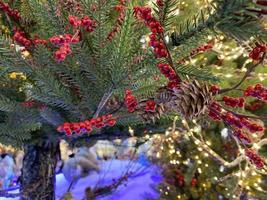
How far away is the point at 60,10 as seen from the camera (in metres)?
0.70

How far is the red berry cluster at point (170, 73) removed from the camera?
49cm

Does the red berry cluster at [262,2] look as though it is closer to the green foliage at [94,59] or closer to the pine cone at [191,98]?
the green foliage at [94,59]

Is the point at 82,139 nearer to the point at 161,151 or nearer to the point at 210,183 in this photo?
the point at 210,183

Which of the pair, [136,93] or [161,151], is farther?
[161,151]

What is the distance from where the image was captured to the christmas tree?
478 millimetres

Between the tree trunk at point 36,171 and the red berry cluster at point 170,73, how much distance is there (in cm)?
73

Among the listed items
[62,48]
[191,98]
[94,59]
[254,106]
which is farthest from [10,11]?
[254,106]

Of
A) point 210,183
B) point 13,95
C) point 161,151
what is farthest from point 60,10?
point 161,151

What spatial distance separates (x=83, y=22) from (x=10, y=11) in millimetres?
290

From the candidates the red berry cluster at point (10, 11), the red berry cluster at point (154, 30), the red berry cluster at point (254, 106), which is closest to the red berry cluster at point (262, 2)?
the red berry cluster at point (154, 30)

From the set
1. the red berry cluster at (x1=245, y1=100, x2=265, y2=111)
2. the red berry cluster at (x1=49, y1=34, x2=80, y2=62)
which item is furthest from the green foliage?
the red berry cluster at (x1=245, y1=100, x2=265, y2=111)

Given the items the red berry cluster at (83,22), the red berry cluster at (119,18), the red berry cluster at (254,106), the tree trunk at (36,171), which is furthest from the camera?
the red berry cluster at (254,106)

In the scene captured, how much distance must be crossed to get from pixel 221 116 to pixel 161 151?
178 centimetres

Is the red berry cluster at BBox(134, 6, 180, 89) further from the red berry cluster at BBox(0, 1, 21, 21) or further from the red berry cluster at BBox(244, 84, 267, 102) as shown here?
the red berry cluster at BBox(0, 1, 21, 21)
